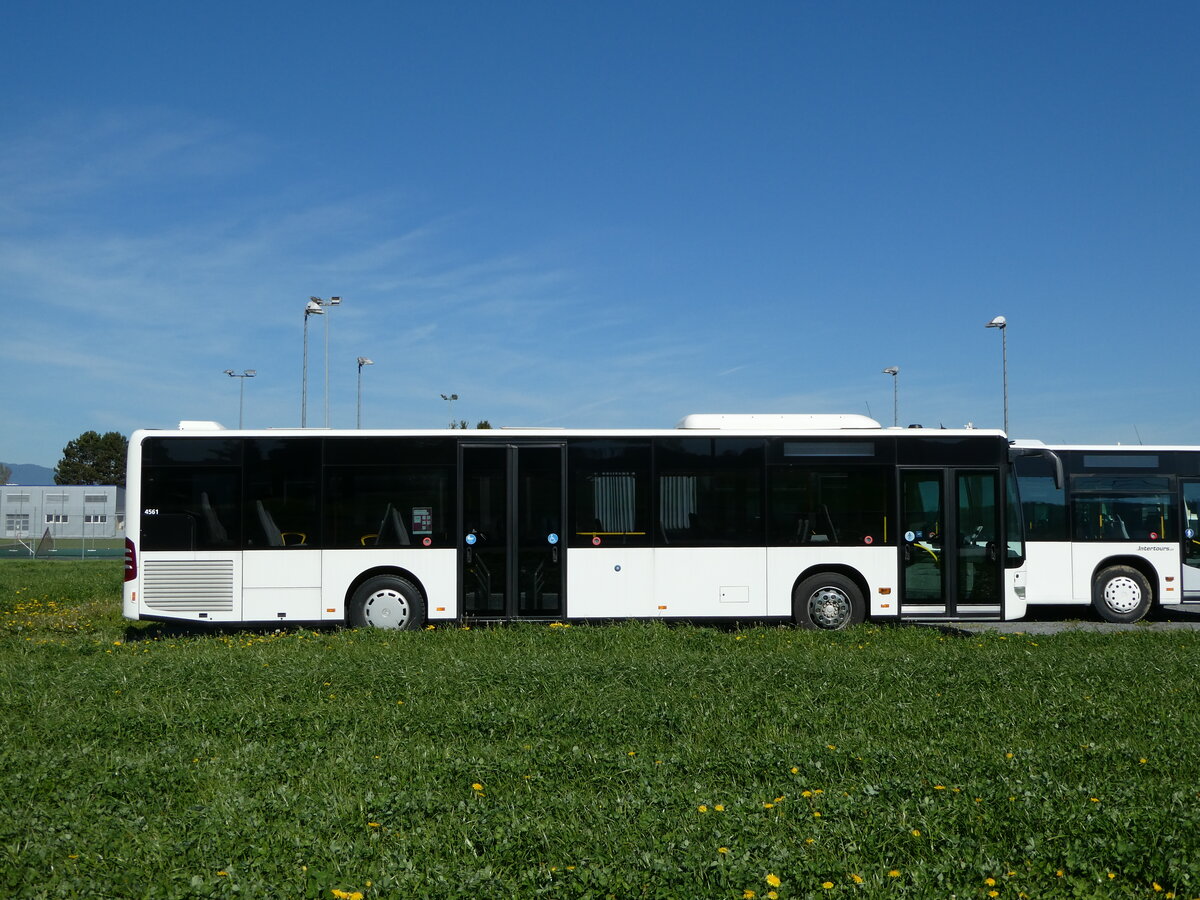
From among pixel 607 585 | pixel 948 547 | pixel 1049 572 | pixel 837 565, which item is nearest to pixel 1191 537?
pixel 1049 572

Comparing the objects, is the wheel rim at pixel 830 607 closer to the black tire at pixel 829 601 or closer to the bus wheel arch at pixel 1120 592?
the black tire at pixel 829 601

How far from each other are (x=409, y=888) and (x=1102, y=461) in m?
16.1

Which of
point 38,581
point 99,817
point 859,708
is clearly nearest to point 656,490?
point 859,708

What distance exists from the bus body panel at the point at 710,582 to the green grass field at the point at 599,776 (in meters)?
3.06

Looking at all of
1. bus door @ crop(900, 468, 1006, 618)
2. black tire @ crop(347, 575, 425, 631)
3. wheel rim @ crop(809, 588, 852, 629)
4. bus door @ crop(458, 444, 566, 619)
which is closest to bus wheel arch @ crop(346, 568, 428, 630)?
black tire @ crop(347, 575, 425, 631)

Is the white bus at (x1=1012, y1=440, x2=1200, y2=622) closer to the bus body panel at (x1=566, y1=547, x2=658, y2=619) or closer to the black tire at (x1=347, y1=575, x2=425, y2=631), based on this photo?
the bus body panel at (x1=566, y1=547, x2=658, y2=619)

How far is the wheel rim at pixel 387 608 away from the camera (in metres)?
14.8

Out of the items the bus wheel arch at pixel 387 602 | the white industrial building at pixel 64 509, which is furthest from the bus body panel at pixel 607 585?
the white industrial building at pixel 64 509

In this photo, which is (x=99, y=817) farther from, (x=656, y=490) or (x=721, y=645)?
(x=656, y=490)

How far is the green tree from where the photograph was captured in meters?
108

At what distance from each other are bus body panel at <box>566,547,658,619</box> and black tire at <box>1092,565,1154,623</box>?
8.14 m

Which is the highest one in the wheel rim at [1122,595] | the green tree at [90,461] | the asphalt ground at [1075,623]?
the green tree at [90,461]

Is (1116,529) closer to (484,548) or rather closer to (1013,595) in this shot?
(1013,595)

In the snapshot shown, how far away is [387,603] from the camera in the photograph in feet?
48.8
